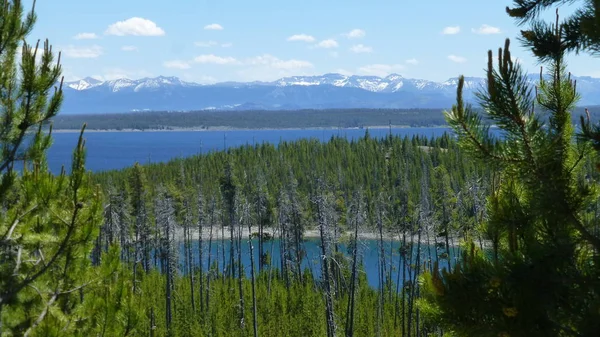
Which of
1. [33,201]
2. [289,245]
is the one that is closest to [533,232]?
[33,201]

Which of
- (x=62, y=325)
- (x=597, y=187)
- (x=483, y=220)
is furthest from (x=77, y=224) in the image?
(x=597, y=187)

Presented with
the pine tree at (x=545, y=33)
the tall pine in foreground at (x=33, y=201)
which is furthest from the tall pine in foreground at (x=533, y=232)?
the tall pine in foreground at (x=33, y=201)

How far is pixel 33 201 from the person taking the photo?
6.42m

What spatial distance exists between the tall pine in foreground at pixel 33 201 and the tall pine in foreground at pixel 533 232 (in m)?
3.99

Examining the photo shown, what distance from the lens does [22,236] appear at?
20.5 feet

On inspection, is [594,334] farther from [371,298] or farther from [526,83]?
[371,298]

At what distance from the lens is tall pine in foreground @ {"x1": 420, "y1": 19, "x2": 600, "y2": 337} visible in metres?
3.55

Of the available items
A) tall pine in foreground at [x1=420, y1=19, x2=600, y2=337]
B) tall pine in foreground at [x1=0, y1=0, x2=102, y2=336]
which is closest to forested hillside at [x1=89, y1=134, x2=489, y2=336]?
tall pine in foreground at [x1=420, y1=19, x2=600, y2=337]

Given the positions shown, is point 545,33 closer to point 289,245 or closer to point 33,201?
point 33,201

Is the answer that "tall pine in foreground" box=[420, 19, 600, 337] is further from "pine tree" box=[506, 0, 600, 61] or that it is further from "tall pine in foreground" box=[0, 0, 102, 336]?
"tall pine in foreground" box=[0, 0, 102, 336]

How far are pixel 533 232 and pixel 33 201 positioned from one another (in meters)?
5.12

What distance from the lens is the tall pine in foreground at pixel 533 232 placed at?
355 cm

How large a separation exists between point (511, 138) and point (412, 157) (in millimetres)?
93672

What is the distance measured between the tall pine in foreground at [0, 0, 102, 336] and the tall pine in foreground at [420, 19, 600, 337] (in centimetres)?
399
